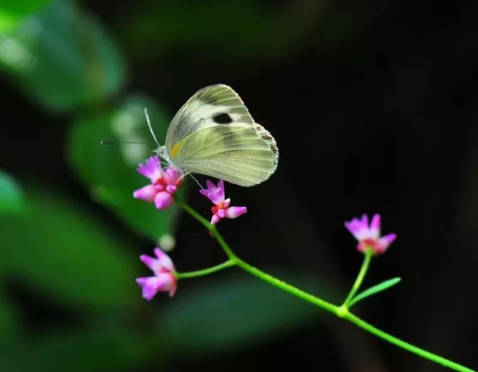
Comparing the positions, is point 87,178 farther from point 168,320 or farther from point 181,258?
point 181,258

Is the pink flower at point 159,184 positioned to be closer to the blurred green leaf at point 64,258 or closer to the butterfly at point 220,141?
the butterfly at point 220,141

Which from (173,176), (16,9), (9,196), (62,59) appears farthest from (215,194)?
(62,59)

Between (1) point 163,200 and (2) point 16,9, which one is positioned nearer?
(1) point 163,200

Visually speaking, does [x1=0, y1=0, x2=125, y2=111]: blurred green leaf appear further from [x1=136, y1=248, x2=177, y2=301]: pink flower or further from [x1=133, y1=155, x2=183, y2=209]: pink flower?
[x1=136, y1=248, x2=177, y2=301]: pink flower

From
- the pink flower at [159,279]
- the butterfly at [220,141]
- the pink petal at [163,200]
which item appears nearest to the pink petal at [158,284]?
the pink flower at [159,279]

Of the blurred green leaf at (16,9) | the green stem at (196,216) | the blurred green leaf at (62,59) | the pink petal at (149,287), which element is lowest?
the pink petal at (149,287)

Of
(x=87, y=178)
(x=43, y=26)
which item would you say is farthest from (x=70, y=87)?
(x=87, y=178)

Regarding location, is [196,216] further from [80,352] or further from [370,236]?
[80,352]

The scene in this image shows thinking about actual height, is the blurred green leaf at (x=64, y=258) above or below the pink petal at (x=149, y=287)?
above
